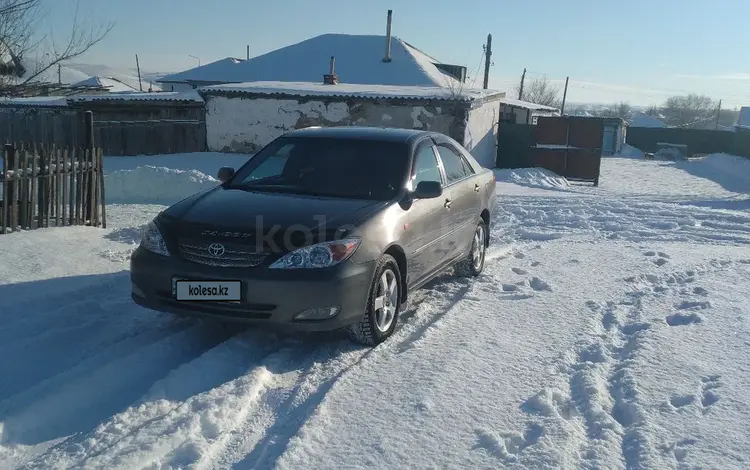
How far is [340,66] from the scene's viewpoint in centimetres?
3127

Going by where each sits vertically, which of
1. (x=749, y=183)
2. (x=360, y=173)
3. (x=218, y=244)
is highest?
(x=360, y=173)

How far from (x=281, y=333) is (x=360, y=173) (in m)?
1.48

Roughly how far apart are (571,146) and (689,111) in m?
105

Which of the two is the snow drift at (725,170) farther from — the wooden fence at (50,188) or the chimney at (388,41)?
the wooden fence at (50,188)

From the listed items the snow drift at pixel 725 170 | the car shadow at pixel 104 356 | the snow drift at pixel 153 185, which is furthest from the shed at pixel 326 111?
the car shadow at pixel 104 356

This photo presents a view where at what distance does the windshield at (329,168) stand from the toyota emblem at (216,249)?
3.57 ft

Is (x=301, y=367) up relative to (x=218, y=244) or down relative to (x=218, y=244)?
down

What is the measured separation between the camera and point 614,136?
43.7 m

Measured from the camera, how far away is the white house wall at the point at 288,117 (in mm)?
19969

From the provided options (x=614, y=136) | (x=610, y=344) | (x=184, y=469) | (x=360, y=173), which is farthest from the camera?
(x=614, y=136)

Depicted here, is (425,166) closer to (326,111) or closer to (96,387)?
(96,387)

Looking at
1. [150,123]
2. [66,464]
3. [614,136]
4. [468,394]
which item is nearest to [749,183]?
[614,136]

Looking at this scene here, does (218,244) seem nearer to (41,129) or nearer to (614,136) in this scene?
(41,129)

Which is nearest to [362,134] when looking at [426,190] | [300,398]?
[426,190]
